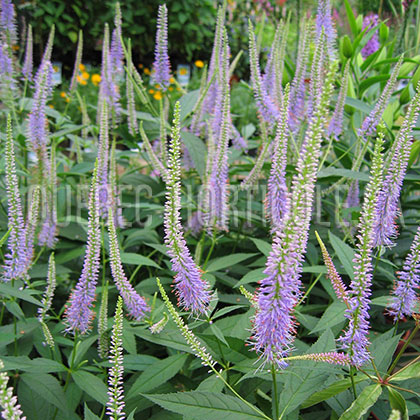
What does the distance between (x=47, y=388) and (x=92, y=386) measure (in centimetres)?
17

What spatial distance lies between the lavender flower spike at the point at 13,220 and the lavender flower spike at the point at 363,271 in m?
1.13

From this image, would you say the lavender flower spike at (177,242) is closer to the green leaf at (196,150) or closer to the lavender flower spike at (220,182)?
the lavender flower spike at (220,182)

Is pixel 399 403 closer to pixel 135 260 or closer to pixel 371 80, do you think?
pixel 135 260

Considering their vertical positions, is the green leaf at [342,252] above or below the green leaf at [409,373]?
above

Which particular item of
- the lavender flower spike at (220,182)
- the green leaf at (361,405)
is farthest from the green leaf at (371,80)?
the green leaf at (361,405)

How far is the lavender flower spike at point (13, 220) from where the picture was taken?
1.75 metres

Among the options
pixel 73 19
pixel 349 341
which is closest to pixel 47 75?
pixel 349 341

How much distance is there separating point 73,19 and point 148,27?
156 cm

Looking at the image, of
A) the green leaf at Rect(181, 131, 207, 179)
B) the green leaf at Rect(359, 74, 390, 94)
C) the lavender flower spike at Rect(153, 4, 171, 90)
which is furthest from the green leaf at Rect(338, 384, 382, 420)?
the lavender flower spike at Rect(153, 4, 171, 90)

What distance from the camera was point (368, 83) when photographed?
2822 mm

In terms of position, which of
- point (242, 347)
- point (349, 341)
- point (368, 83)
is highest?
point (368, 83)

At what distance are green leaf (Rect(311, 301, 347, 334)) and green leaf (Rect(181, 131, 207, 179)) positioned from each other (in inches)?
39.5

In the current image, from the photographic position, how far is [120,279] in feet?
5.44

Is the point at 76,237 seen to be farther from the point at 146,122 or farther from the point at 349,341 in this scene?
the point at 349,341
